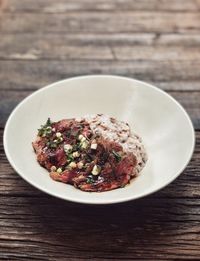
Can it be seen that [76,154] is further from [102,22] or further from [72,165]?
[102,22]

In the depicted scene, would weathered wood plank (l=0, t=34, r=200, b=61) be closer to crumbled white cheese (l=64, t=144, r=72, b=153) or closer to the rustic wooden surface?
the rustic wooden surface

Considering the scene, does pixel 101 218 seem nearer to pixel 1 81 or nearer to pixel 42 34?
pixel 1 81

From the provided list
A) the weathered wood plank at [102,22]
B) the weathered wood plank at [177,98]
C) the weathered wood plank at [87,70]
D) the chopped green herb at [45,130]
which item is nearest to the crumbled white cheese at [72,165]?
the chopped green herb at [45,130]

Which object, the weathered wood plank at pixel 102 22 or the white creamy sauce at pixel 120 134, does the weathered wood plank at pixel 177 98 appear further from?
the weathered wood plank at pixel 102 22

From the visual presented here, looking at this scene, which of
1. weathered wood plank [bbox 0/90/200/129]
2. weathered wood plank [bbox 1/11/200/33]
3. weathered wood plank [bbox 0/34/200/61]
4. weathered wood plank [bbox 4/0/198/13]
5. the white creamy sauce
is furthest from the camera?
weathered wood plank [bbox 4/0/198/13]

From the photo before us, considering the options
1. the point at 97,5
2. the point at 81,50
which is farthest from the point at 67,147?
the point at 97,5

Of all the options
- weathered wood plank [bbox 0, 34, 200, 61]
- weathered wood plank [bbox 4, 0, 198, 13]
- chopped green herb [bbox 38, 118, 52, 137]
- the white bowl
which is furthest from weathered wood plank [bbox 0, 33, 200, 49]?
chopped green herb [bbox 38, 118, 52, 137]
